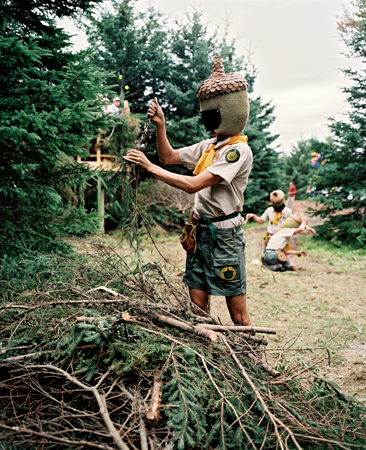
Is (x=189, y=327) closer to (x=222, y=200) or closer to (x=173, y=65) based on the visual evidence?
(x=222, y=200)

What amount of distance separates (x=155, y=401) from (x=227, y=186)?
58.0 inches

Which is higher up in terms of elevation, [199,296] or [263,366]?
[199,296]

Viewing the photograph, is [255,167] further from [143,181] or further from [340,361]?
[340,361]

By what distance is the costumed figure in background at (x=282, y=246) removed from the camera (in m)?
6.78

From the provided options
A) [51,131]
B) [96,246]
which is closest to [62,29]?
[51,131]

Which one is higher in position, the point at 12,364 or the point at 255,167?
the point at 255,167

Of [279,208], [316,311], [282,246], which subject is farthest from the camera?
[279,208]

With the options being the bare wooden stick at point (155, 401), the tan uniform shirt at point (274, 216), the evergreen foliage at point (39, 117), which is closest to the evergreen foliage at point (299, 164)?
the tan uniform shirt at point (274, 216)

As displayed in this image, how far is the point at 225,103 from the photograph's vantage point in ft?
7.91

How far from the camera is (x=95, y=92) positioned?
3705 mm

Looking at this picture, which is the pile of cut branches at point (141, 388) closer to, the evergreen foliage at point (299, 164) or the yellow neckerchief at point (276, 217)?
the yellow neckerchief at point (276, 217)

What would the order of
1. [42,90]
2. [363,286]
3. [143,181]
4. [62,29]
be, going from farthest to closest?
[143,181], [363,286], [62,29], [42,90]

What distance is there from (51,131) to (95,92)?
78 cm

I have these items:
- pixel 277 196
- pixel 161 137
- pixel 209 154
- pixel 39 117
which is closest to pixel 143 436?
pixel 209 154
